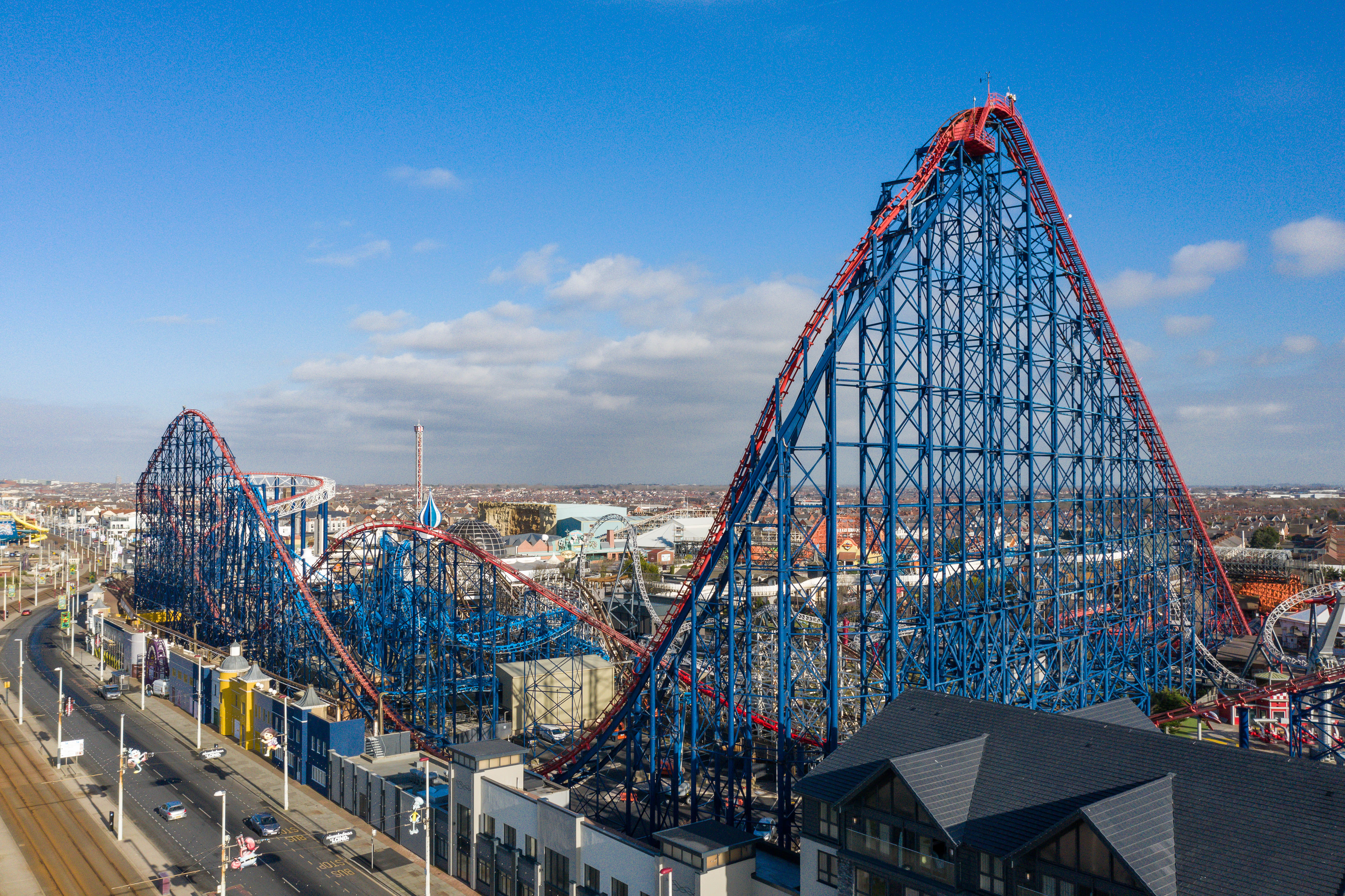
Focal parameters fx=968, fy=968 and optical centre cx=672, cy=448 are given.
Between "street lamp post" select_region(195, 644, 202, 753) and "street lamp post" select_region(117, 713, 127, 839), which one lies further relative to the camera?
"street lamp post" select_region(195, 644, 202, 753)

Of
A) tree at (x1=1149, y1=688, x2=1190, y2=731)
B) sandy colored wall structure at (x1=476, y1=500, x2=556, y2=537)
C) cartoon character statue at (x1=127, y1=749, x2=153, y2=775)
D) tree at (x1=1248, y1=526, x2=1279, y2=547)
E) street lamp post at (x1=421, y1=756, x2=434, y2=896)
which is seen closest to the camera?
street lamp post at (x1=421, y1=756, x2=434, y2=896)

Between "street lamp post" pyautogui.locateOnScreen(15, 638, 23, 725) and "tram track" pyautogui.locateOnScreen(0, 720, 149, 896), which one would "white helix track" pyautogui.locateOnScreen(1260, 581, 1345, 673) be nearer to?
"tram track" pyautogui.locateOnScreen(0, 720, 149, 896)

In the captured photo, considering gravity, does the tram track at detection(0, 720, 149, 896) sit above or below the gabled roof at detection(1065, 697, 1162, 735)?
below

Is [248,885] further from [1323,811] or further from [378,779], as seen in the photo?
[1323,811]

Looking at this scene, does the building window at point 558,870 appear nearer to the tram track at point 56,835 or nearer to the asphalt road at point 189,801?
the asphalt road at point 189,801

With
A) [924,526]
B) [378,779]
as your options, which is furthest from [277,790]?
[924,526]

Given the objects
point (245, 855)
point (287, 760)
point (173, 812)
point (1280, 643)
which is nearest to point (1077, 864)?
point (245, 855)

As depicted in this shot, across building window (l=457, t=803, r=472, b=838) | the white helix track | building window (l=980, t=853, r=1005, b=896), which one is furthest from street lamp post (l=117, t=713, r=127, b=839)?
the white helix track

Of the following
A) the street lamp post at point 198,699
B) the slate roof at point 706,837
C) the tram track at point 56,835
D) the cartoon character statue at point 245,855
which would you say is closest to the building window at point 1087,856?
the slate roof at point 706,837
